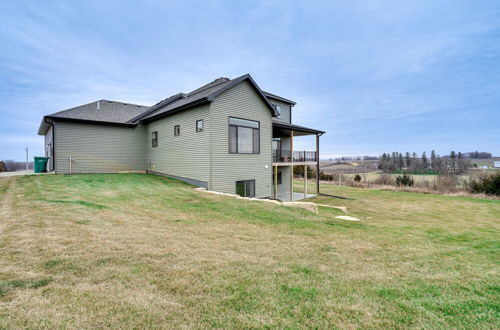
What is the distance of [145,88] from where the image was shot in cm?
2831

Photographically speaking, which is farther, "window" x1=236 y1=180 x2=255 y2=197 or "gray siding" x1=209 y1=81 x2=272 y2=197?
"window" x1=236 y1=180 x2=255 y2=197

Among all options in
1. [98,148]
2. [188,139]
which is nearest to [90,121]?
[98,148]

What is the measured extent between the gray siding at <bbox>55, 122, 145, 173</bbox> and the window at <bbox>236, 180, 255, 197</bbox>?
7925 millimetres

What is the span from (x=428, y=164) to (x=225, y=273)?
41.9m

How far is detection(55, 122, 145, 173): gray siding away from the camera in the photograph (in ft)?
44.4

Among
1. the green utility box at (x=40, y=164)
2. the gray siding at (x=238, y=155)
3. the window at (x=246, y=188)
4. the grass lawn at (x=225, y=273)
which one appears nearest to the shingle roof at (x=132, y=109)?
the gray siding at (x=238, y=155)

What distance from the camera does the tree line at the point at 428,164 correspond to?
28.1 meters

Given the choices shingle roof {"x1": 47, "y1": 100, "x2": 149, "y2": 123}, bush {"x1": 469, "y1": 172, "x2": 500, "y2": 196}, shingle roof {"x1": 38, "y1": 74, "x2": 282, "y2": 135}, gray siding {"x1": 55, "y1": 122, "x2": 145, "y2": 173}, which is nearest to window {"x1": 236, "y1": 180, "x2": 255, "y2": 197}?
shingle roof {"x1": 38, "y1": 74, "x2": 282, "y2": 135}

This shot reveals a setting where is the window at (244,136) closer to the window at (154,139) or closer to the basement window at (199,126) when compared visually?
the basement window at (199,126)

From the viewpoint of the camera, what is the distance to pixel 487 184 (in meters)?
19.0

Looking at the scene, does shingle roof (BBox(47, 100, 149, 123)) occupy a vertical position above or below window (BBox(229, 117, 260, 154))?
above

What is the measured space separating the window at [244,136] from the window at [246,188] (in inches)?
69.8

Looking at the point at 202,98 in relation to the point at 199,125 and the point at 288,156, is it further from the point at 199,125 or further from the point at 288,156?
the point at 288,156

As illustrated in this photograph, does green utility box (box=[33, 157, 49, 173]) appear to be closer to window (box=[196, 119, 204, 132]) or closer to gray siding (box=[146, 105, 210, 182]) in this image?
gray siding (box=[146, 105, 210, 182])
